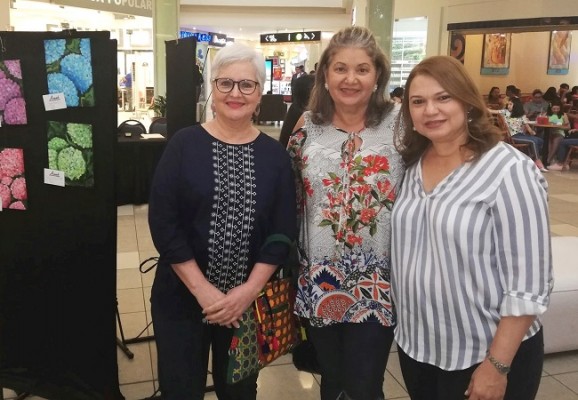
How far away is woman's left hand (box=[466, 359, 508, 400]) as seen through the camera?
1.44 metres

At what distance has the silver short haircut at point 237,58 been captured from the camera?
169 cm

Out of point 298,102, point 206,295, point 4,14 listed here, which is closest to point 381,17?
point 4,14

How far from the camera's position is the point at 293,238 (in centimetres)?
181

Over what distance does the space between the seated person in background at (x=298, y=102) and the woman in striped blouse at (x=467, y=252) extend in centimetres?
101

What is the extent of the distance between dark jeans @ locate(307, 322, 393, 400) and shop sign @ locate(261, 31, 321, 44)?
17.8m

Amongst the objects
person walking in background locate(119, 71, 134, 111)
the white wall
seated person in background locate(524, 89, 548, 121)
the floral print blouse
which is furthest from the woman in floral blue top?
person walking in background locate(119, 71, 134, 111)

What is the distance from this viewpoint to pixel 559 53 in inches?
642

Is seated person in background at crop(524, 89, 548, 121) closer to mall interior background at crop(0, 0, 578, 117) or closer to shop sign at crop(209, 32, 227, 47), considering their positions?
mall interior background at crop(0, 0, 578, 117)

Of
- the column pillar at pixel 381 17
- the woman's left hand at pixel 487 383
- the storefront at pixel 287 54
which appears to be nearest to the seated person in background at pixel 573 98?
the column pillar at pixel 381 17

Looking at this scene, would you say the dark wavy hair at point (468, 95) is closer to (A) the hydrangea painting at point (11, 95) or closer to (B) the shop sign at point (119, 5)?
(A) the hydrangea painting at point (11, 95)

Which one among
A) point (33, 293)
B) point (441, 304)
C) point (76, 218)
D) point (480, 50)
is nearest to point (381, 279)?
point (441, 304)

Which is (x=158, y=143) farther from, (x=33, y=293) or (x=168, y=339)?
(x=168, y=339)

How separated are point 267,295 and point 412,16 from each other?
47.0 ft

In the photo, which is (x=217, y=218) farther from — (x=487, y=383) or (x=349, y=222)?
(x=487, y=383)
